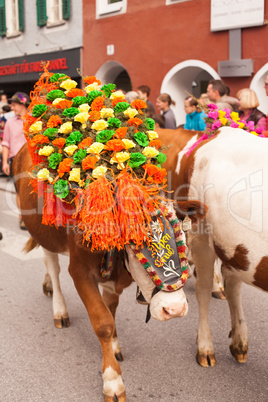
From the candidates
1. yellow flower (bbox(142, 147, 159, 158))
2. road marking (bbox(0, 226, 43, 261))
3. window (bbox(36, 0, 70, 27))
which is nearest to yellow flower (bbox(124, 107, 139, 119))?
yellow flower (bbox(142, 147, 159, 158))

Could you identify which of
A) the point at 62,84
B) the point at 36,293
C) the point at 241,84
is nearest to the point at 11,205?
the point at 36,293

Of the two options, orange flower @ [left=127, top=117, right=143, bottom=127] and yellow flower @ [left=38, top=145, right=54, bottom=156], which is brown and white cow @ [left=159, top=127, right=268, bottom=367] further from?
yellow flower @ [left=38, top=145, right=54, bottom=156]

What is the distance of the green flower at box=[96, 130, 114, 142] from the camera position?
95.4 inches

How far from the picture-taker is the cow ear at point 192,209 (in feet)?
7.71

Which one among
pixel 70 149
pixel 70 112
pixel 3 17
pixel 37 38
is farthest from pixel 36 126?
pixel 3 17

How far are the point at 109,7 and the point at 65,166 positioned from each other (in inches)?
433

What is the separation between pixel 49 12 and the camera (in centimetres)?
1417

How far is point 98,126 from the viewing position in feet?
8.12

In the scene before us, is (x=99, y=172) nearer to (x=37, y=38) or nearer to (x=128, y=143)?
(x=128, y=143)

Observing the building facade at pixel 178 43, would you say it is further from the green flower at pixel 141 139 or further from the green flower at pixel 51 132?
the green flower at pixel 51 132

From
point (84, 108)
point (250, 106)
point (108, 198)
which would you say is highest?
point (250, 106)

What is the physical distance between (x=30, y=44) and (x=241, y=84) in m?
8.80

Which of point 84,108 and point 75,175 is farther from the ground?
point 84,108

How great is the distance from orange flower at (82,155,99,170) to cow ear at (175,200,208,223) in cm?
48
